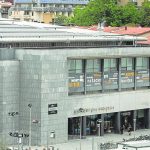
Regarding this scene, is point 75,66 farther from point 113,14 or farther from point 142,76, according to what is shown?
point 113,14

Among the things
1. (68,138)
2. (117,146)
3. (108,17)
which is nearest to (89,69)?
(68,138)

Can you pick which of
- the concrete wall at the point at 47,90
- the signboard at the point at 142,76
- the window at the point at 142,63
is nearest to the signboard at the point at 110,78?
the signboard at the point at 142,76

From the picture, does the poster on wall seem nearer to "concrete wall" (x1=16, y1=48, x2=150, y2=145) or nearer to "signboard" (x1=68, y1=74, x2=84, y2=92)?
"signboard" (x1=68, y1=74, x2=84, y2=92)

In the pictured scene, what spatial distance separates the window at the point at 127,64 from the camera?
9331 centimetres

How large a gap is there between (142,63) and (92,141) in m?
14.2

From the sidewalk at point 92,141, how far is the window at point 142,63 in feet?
22.6

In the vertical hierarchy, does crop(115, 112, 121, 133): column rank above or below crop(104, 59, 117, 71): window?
below

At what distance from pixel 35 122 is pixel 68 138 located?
5.06 m

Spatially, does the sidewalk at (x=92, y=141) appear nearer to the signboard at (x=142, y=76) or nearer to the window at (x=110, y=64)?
the signboard at (x=142, y=76)

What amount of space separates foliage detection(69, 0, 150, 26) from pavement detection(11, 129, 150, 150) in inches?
3257

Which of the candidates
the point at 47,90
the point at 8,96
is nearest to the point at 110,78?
the point at 47,90

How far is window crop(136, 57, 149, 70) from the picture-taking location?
312 feet

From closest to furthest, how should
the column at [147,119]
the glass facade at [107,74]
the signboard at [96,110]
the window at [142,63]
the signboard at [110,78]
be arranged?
1. the signboard at [96,110]
2. the glass facade at [107,74]
3. the signboard at [110,78]
4. the window at [142,63]
5. the column at [147,119]

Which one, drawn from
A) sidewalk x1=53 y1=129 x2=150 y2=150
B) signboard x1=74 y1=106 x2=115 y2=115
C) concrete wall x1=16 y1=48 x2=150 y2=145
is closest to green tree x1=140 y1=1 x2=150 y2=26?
A: sidewalk x1=53 y1=129 x2=150 y2=150
